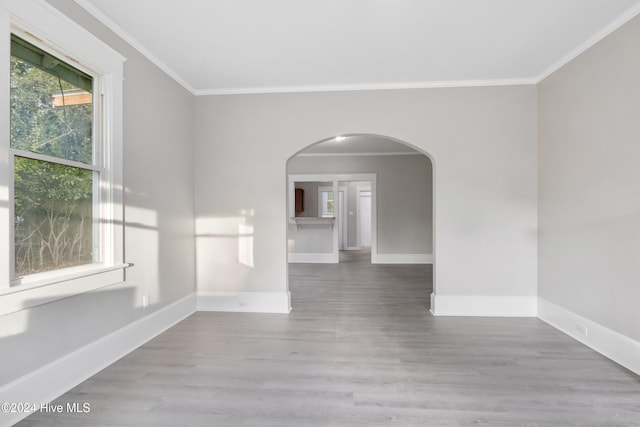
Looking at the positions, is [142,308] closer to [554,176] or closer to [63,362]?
[63,362]

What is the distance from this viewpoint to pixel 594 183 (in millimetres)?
2740

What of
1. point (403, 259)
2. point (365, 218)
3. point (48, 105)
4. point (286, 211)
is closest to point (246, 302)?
point (286, 211)

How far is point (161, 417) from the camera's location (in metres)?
1.87

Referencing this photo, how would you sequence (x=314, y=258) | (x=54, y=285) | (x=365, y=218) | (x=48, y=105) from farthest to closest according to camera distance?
(x=365, y=218) → (x=314, y=258) → (x=48, y=105) → (x=54, y=285)

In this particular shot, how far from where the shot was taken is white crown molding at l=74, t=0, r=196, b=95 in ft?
7.60

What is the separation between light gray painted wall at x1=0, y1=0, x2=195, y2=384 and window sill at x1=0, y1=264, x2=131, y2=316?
0.26ft

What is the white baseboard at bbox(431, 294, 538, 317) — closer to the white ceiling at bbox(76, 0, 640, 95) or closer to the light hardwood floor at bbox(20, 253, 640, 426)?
the light hardwood floor at bbox(20, 253, 640, 426)

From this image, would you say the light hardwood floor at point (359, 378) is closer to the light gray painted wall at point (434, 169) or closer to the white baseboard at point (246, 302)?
the white baseboard at point (246, 302)

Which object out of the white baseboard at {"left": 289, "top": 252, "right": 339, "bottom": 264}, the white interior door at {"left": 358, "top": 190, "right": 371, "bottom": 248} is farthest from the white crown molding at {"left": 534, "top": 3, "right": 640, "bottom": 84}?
the white interior door at {"left": 358, "top": 190, "right": 371, "bottom": 248}

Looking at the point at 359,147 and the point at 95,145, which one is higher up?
the point at 359,147

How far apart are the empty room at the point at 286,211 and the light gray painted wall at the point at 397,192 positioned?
302 centimetres

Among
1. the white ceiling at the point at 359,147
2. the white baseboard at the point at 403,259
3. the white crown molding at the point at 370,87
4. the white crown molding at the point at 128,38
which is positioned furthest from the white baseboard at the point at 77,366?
the white baseboard at the point at 403,259

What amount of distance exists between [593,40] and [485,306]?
268 centimetres

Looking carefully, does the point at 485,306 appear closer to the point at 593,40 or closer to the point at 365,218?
the point at 593,40
